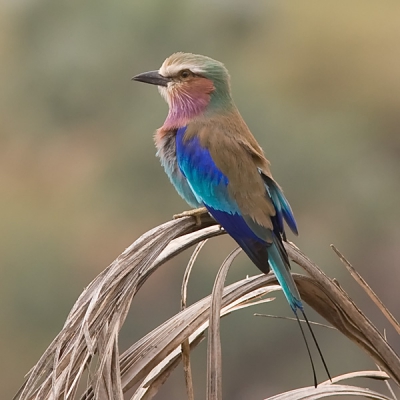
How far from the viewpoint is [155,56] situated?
6.35ft

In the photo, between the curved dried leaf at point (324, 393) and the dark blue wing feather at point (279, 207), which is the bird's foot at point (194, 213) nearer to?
the dark blue wing feather at point (279, 207)

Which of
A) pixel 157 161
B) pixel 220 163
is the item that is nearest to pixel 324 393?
pixel 220 163

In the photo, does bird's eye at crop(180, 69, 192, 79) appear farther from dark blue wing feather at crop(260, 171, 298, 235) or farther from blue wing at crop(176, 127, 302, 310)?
dark blue wing feather at crop(260, 171, 298, 235)

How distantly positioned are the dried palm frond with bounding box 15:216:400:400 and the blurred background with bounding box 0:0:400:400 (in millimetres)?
962

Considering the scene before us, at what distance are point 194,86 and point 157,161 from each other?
670 millimetres

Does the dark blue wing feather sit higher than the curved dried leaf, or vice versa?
the dark blue wing feather

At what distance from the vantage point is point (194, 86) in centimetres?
126

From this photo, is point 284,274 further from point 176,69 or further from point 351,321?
point 176,69

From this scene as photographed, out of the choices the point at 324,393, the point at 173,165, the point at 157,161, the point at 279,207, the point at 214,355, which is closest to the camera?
the point at 214,355

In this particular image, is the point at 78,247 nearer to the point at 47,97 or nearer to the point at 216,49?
the point at 47,97

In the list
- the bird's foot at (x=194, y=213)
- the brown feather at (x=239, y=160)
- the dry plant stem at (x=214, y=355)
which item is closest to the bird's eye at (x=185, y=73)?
the brown feather at (x=239, y=160)

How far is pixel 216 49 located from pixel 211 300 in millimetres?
1437

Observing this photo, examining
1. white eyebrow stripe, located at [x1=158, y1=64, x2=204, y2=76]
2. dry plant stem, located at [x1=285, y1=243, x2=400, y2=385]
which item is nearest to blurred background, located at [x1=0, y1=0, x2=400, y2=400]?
white eyebrow stripe, located at [x1=158, y1=64, x2=204, y2=76]

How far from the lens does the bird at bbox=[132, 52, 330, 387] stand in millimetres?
987
